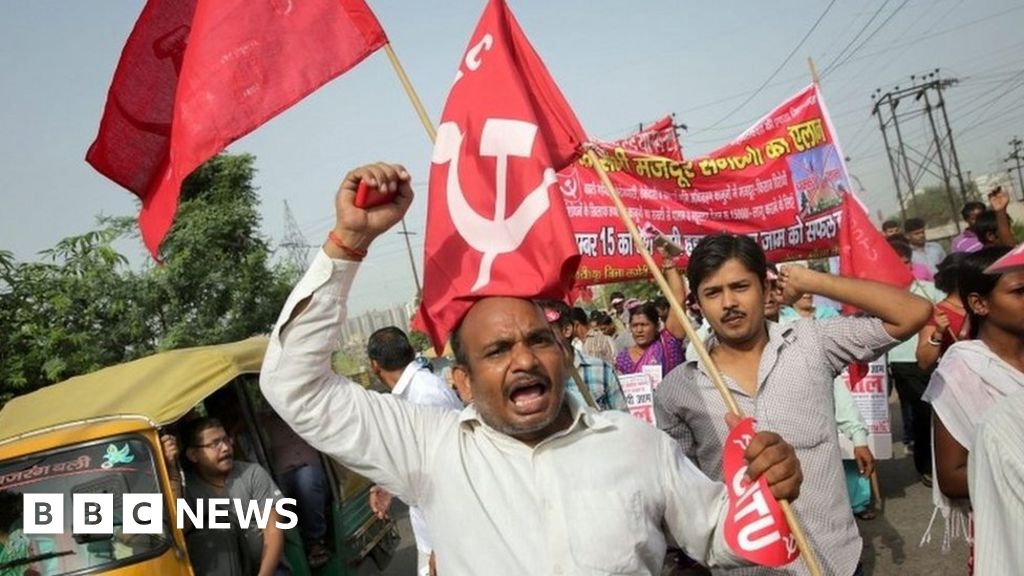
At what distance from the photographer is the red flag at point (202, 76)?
291 cm

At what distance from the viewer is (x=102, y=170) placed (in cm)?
305

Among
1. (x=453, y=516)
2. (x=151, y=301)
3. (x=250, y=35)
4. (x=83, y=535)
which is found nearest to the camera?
(x=453, y=516)

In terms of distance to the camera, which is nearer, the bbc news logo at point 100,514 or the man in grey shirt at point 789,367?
the man in grey shirt at point 789,367

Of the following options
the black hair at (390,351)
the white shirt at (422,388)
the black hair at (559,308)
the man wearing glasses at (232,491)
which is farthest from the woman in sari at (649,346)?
the man wearing glasses at (232,491)

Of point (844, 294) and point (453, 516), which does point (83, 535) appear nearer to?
point (453, 516)

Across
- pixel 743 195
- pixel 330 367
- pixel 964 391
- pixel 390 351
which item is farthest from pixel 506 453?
pixel 743 195

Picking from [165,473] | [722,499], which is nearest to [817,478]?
[722,499]

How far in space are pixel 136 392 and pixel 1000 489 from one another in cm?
398

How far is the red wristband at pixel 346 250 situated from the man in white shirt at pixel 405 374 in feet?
8.11

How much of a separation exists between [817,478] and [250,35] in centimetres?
238

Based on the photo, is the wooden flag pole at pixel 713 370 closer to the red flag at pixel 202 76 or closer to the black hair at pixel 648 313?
the red flag at pixel 202 76

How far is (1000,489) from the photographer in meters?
1.78

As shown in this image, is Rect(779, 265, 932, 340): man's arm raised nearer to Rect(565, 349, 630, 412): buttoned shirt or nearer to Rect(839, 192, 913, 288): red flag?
Rect(565, 349, 630, 412): buttoned shirt

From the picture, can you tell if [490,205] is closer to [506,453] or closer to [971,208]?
[506,453]
